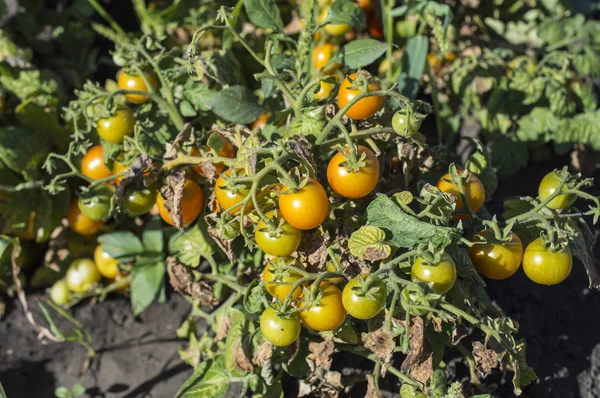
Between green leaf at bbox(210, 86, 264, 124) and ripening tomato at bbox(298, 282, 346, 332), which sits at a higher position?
green leaf at bbox(210, 86, 264, 124)

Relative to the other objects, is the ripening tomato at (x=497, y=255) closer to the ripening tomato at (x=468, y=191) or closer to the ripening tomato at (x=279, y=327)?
the ripening tomato at (x=468, y=191)

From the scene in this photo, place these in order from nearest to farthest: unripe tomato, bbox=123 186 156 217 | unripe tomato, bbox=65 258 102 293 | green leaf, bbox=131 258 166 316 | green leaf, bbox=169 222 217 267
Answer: unripe tomato, bbox=123 186 156 217 < green leaf, bbox=169 222 217 267 < green leaf, bbox=131 258 166 316 < unripe tomato, bbox=65 258 102 293

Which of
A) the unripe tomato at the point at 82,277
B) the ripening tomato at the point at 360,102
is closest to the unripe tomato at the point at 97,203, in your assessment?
the unripe tomato at the point at 82,277

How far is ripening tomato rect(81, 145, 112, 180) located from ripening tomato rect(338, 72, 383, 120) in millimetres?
737

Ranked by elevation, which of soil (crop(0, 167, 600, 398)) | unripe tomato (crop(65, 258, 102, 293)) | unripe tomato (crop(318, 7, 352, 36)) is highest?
unripe tomato (crop(318, 7, 352, 36))

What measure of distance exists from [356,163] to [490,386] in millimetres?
775

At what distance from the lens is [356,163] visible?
1.25m

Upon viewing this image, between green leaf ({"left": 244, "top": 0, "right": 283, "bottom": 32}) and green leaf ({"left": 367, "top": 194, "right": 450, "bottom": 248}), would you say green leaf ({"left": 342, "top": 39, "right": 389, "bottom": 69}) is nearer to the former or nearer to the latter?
green leaf ({"left": 244, "top": 0, "right": 283, "bottom": 32})

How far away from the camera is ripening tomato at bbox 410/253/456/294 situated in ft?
3.86

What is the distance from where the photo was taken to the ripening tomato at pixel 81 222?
194 centimetres

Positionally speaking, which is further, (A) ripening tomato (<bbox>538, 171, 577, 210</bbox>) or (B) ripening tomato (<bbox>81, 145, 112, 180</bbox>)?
(B) ripening tomato (<bbox>81, 145, 112, 180</bbox>)

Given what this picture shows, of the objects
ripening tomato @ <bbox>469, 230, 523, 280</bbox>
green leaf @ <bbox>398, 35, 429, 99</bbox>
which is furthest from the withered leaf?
green leaf @ <bbox>398, 35, 429, 99</bbox>

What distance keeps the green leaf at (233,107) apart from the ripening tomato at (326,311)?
1.80 ft

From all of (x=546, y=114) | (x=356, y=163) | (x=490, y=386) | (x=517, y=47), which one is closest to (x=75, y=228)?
(x=356, y=163)
